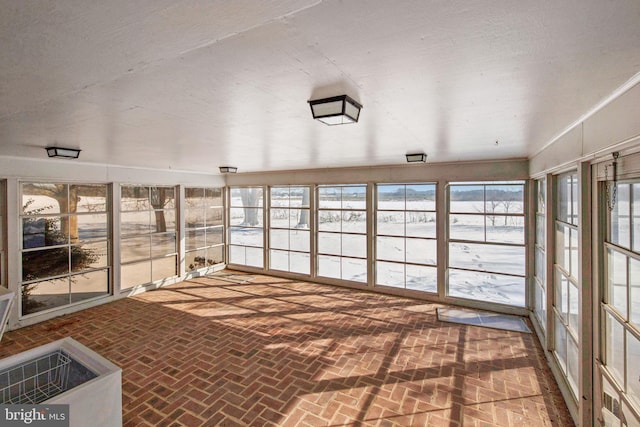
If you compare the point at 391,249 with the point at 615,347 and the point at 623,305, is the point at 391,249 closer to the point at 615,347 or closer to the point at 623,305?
the point at 615,347

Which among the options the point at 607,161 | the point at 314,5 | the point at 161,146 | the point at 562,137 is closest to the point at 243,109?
the point at 314,5

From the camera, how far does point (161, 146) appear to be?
418 centimetres

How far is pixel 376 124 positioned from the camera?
2.97m

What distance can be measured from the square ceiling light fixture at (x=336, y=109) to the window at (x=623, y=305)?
1878 mm

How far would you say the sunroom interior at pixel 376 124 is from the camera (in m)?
1.14

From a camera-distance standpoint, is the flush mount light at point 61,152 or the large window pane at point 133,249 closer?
the flush mount light at point 61,152

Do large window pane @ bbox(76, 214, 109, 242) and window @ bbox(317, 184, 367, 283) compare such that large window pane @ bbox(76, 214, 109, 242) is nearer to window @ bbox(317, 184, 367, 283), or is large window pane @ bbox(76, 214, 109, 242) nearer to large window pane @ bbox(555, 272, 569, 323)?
window @ bbox(317, 184, 367, 283)

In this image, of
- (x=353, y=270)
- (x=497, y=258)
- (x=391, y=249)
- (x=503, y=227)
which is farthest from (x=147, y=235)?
(x=497, y=258)

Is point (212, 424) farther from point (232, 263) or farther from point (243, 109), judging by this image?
point (232, 263)

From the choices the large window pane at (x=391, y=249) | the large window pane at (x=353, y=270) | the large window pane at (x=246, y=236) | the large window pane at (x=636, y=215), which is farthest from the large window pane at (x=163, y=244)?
the large window pane at (x=391, y=249)

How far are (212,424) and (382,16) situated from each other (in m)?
3.44

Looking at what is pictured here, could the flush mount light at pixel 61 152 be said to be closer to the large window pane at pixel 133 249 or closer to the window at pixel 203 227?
the large window pane at pixel 133 249

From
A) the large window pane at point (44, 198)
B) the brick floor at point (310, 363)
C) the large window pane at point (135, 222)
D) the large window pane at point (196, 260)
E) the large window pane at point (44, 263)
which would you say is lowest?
the brick floor at point (310, 363)

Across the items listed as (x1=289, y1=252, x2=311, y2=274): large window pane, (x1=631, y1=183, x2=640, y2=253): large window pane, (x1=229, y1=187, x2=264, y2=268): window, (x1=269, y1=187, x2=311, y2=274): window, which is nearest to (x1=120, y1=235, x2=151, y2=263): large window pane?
(x1=229, y1=187, x2=264, y2=268): window
